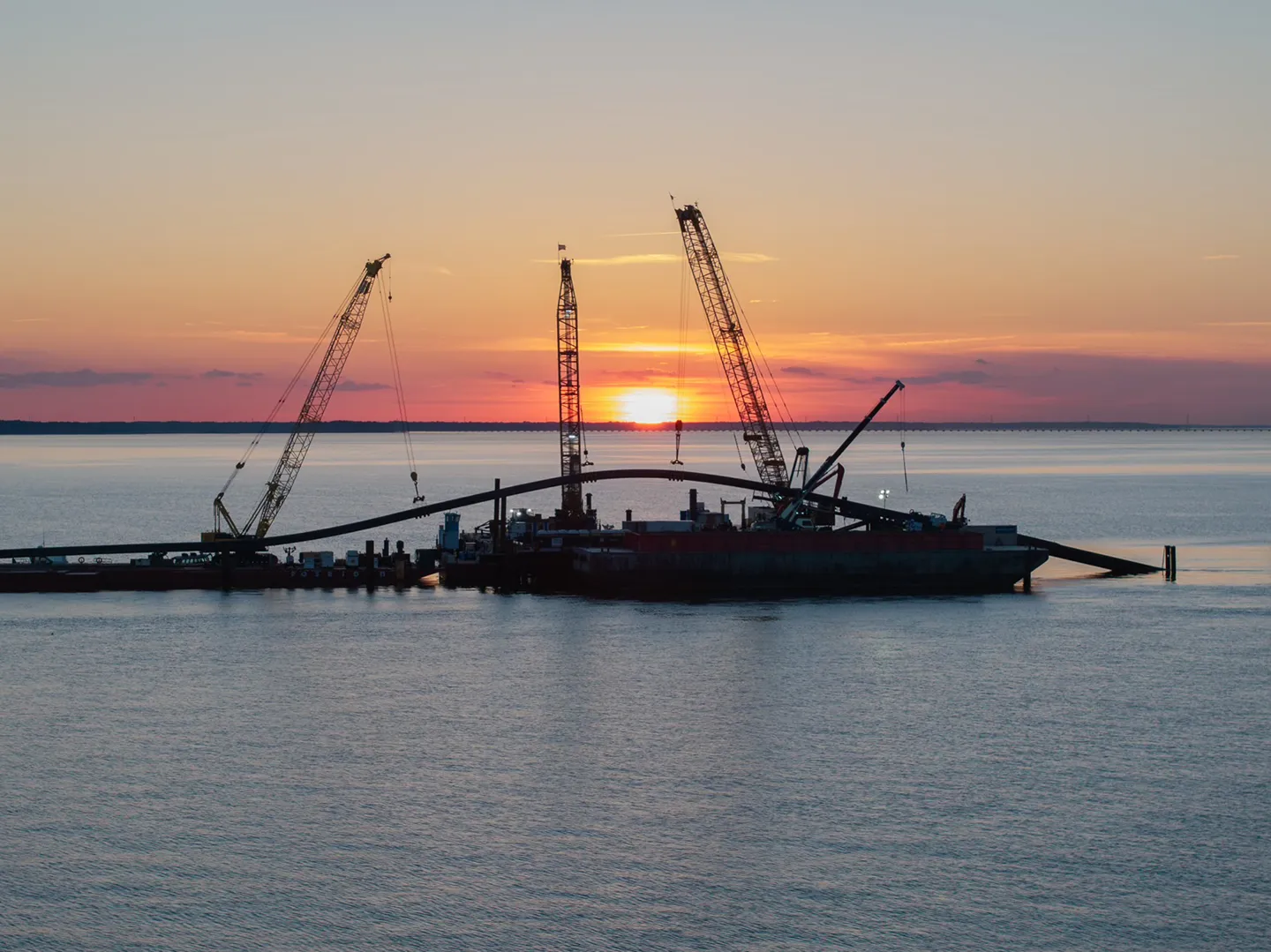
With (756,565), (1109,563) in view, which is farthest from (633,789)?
(1109,563)

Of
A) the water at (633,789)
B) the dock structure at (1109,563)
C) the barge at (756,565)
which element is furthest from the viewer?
the dock structure at (1109,563)

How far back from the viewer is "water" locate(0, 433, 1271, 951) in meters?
39.7

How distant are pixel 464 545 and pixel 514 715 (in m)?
68.3

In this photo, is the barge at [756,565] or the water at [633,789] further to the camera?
the barge at [756,565]

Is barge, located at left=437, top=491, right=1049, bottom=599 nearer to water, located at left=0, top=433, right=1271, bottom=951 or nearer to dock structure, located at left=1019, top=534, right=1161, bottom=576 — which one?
dock structure, located at left=1019, top=534, right=1161, bottom=576

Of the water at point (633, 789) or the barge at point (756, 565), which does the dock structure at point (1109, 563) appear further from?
the water at point (633, 789)

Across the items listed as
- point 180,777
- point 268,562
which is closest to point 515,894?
point 180,777

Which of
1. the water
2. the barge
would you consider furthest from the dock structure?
the water

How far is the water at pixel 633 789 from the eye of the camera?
39688 millimetres

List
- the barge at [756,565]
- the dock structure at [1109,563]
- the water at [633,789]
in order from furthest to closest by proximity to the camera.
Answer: the dock structure at [1109,563] < the barge at [756,565] < the water at [633,789]

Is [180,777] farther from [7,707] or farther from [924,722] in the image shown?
[924,722]

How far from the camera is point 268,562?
125 metres

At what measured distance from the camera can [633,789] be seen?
52469 mm

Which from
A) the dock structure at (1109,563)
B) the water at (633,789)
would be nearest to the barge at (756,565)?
the dock structure at (1109,563)
